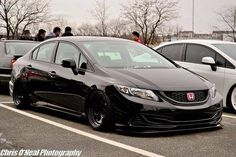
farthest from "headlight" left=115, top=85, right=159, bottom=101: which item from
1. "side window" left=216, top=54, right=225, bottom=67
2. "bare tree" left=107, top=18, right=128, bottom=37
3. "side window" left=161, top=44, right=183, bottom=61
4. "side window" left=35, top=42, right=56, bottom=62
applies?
"bare tree" left=107, top=18, right=128, bottom=37

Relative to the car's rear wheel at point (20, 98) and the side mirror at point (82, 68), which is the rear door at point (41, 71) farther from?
the side mirror at point (82, 68)

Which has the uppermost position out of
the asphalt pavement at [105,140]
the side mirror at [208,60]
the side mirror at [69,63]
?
the side mirror at [69,63]

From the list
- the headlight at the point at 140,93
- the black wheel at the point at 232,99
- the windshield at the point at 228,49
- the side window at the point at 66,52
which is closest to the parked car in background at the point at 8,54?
the side window at the point at 66,52

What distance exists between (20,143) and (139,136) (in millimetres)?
1550

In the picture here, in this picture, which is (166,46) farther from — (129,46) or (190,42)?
(129,46)

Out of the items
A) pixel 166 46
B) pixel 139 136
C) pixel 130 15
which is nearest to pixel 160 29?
pixel 130 15

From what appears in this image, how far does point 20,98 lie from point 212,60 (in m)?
3.62

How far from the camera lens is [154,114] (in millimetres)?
6492

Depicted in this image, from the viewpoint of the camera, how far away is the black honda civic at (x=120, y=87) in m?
6.56

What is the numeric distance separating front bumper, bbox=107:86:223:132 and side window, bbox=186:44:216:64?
11.4ft

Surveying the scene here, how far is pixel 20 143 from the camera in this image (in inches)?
245

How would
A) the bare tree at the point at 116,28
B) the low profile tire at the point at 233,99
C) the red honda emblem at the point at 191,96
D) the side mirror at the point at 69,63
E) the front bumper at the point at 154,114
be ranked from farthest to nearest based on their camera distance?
the bare tree at the point at 116,28 → the low profile tire at the point at 233,99 → the side mirror at the point at 69,63 → the red honda emblem at the point at 191,96 → the front bumper at the point at 154,114

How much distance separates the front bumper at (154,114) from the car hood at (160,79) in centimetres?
23

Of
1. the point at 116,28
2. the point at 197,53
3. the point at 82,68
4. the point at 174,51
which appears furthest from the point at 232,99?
the point at 116,28
